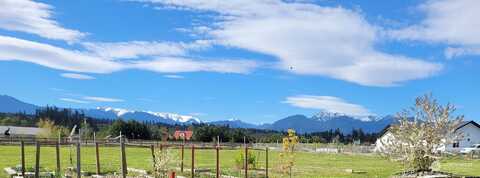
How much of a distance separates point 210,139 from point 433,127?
3748 inches

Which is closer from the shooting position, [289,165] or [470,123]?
[289,165]

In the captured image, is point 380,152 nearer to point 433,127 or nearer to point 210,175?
point 433,127

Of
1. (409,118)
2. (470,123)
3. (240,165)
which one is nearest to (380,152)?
(409,118)

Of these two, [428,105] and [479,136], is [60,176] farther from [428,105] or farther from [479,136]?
[479,136]

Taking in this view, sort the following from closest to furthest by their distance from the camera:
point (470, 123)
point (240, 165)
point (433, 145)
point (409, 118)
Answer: point (433, 145) → point (409, 118) → point (240, 165) → point (470, 123)

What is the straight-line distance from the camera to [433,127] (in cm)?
2331

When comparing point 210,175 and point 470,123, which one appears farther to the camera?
point 470,123

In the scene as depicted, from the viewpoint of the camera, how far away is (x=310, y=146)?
82.6 metres

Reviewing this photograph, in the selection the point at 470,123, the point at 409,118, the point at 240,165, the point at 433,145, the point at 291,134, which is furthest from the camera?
the point at 470,123

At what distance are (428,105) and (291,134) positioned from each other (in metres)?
8.51

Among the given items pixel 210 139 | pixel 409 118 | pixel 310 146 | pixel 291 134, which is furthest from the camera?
pixel 210 139

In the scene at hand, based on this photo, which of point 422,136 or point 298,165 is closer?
point 422,136

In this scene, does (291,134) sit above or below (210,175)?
above

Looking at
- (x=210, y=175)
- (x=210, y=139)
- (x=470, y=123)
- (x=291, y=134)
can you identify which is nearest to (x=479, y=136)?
(x=470, y=123)
